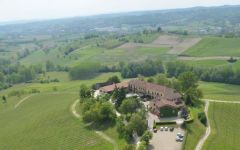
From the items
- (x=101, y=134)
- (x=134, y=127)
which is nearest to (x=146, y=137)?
(x=134, y=127)

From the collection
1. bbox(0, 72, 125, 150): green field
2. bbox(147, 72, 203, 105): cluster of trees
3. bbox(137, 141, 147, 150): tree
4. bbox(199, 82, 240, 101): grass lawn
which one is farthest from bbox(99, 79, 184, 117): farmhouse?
bbox(199, 82, 240, 101): grass lawn

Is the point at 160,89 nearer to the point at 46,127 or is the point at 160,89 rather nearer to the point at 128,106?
the point at 128,106

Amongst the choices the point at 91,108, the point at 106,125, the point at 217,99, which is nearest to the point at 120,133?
the point at 106,125

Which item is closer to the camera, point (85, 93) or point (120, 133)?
point (120, 133)

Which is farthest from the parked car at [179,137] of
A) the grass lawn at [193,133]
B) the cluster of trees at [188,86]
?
the cluster of trees at [188,86]

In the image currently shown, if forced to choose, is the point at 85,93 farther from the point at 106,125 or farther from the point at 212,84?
the point at 212,84

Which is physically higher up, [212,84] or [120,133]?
[120,133]

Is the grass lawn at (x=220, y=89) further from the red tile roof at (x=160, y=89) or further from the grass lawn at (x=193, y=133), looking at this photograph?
the grass lawn at (x=193, y=133)
